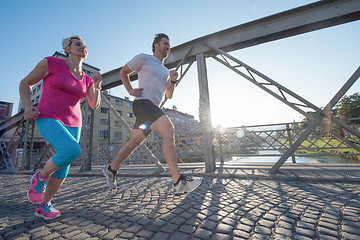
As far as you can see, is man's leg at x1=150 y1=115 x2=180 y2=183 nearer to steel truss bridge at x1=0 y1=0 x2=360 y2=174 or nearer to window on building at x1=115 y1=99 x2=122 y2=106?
steel truss bridge at x1=0 y1=0 x2=360 y2=174

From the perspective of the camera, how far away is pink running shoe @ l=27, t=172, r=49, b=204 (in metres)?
1.74

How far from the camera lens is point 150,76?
201 centimetres

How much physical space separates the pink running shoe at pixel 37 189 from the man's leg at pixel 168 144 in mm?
A: 1381

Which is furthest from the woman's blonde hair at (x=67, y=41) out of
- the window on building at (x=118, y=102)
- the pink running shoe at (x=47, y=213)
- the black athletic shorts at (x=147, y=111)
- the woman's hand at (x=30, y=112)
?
the window on building at (x=118, y=102)

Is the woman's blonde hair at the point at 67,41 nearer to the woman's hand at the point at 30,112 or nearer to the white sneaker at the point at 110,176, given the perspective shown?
the woman's hand at the point at 30,112

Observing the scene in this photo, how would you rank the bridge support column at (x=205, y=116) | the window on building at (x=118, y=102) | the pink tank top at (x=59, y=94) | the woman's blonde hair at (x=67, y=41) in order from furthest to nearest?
the window on building at (x=118, y=102), the bridge support column at (x=205, y=116), the woman's blonde hair at (x=67, y=41), the pink tank top at (x=59, y=94)

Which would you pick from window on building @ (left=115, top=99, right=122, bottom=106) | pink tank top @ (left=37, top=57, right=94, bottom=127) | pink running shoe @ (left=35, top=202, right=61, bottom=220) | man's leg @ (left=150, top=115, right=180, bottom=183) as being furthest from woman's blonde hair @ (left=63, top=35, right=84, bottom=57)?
window on building @ (left=115, top=99, right=122, bottom=106)

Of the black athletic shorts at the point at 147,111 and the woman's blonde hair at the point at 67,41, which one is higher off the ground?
the woman's blonde hair at the point at 67,41

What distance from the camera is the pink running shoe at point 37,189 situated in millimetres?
1742

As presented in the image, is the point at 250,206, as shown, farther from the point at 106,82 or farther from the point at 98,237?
the point at 106,82

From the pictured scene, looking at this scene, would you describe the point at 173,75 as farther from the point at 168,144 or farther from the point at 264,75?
the point at 264,75

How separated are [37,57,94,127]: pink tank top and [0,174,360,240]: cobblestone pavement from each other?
104 cm

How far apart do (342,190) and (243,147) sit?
482 centimetres

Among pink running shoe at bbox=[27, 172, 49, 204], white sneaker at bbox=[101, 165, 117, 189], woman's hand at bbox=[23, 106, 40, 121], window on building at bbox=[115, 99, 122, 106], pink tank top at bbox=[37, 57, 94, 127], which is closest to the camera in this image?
woman's hand at bbox=[23, 106, 40, 121]
